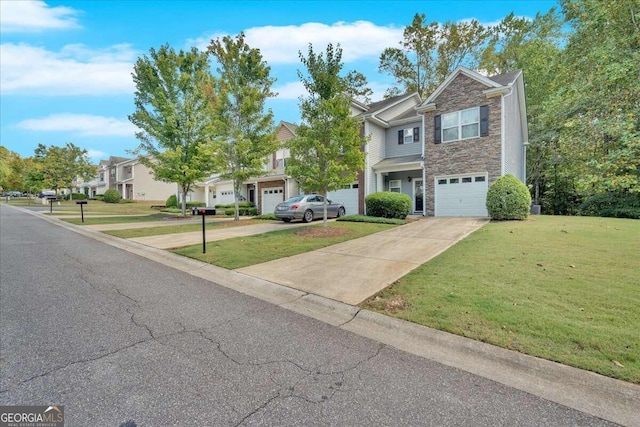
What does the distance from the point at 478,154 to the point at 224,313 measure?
14.9m

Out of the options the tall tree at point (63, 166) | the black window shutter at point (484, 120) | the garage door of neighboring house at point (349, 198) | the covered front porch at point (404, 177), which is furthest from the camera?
the tall tree at point (63, 166)

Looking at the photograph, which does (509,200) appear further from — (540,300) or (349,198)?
(540,300)

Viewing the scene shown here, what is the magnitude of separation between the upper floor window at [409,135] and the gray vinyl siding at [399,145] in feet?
0.56

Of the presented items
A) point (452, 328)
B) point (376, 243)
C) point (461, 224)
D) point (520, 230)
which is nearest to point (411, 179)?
point (461, 224)

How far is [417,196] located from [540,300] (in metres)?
15.0

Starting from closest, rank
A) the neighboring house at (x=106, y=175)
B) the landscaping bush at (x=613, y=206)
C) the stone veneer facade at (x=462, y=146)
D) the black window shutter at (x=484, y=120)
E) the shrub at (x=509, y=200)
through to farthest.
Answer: the shrub at (x=509, y=200) < the stone veneer facade at (x=462, y=146) < the black window shutter at (x=484, y=120) < the landscaping bush at (x=613, y=206) < the neighboring house at (x=106, y=175)

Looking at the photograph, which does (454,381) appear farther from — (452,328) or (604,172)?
(604,172)

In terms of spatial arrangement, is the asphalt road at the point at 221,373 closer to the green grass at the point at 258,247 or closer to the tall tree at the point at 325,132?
the green grass at the point at 258,247

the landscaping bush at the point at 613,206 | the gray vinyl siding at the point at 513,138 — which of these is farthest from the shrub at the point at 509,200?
the landscaping bush at the point at 613,206

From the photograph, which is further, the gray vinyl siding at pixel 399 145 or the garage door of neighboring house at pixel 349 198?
the garage door of neighboring house at pixel 349 198

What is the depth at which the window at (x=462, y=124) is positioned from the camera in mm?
15078

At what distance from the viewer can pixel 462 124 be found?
15.8 meters
